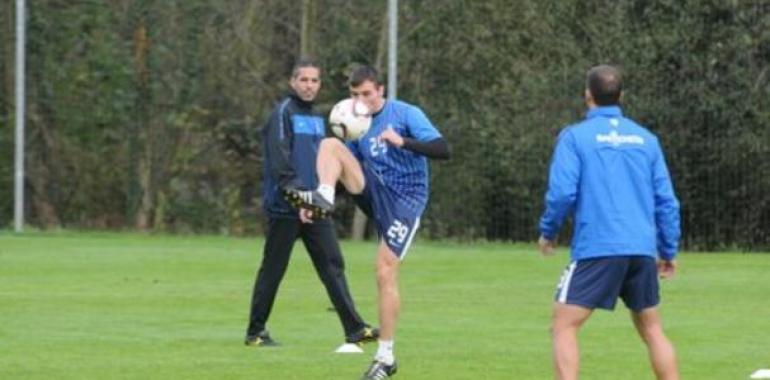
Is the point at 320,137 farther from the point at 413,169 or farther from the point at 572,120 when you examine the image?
the point at 572,120

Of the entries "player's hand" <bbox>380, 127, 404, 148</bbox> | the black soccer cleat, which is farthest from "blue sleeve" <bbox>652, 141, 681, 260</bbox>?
the black soccer cleat

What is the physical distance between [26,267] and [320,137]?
819 centimetres

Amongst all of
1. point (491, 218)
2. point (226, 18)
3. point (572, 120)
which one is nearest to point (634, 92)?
point (572, 120)

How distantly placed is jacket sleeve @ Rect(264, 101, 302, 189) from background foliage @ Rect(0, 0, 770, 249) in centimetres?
1404

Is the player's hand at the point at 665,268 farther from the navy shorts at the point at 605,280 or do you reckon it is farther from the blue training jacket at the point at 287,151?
the blue training jacket at the point at 287,151

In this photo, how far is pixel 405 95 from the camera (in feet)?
96.0

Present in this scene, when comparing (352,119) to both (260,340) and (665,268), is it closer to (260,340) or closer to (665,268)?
(260,340)

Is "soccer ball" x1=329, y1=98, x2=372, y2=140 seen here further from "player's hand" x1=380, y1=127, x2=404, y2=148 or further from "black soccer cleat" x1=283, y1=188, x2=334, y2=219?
"black soccer cleat" x1=283, y1=188, x2=334, y2=219

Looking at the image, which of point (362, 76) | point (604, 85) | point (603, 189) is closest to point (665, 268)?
point (603, 189)

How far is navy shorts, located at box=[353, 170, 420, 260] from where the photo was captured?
1278cm

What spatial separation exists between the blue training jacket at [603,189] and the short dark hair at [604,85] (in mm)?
43

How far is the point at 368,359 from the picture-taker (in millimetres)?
13773

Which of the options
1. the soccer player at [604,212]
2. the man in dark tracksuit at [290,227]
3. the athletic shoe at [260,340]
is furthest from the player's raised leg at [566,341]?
the athletic shoe at [260,340]

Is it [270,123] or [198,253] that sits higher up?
[270,123]
